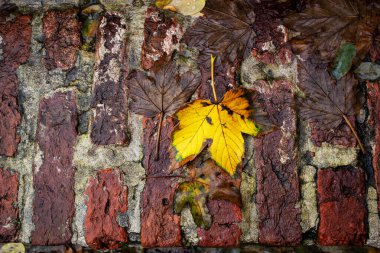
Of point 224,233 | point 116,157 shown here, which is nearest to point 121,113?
point 116,157

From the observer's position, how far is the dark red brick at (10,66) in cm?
100

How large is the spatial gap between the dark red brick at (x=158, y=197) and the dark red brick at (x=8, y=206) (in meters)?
0.32

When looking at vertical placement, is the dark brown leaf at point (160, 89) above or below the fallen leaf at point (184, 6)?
below

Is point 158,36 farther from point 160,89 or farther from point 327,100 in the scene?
point 327,100

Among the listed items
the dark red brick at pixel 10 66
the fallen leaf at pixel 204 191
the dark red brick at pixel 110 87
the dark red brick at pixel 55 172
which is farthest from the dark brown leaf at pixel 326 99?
the dark red brick at pixel 10 66

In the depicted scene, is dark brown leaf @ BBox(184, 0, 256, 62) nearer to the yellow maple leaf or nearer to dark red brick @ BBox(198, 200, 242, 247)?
the yellow maple leaf

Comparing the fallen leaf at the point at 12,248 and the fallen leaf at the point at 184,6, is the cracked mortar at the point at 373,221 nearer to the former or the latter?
the fallen leaf at the point at 184,6

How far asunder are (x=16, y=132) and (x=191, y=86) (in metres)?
0.47

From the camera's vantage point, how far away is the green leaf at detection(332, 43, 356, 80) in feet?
3.36

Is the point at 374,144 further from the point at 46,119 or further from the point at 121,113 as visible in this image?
the point at 46,119

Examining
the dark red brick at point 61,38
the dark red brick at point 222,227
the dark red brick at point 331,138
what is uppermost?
the dark red brick at point 61,38

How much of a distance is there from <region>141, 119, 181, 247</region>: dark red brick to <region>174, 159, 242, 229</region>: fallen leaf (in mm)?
27

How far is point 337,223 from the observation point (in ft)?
3.14

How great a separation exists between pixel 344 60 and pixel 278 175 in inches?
14.1
